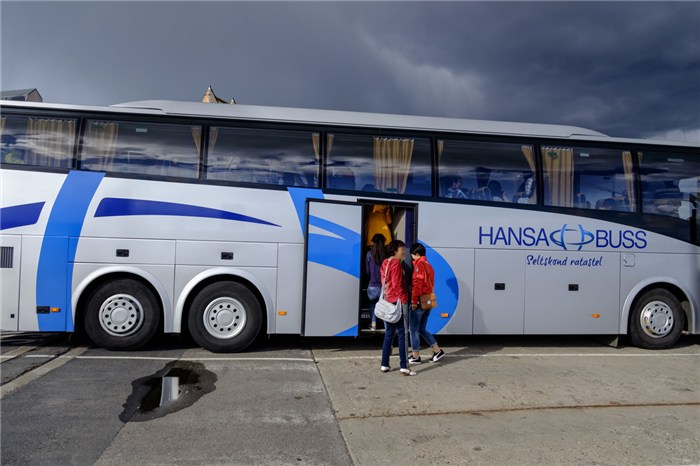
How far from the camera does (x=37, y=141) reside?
7.39 m

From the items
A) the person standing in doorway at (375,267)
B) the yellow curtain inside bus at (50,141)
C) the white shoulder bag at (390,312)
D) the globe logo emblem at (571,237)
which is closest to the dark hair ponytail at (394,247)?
the white shoulder bag at (390,312)

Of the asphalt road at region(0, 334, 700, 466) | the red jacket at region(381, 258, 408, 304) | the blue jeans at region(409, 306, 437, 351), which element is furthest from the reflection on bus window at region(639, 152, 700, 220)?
the red jacket at region(381, 258, 408, 304)

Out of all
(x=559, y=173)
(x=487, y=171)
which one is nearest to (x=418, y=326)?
(x=487, y=171)

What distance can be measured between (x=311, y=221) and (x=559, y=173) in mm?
4319

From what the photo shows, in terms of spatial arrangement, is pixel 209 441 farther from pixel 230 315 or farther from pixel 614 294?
pixel 614 294

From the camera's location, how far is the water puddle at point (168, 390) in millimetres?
5141

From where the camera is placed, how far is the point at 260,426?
4.84 m

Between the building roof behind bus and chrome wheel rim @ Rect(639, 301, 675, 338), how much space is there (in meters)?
2.89

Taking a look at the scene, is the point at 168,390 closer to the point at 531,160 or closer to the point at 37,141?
the point at 37,141

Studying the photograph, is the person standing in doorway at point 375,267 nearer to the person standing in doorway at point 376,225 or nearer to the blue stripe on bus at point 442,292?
the person standing in doorway at point 376,225

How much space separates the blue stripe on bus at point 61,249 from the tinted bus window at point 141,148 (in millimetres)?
360

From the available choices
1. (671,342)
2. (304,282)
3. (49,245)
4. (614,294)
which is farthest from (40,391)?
(671,342)

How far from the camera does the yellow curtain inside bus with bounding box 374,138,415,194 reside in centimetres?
796

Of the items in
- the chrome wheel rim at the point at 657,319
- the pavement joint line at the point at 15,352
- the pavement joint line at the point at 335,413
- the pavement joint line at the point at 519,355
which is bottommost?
the pavement joint line at the point at 335,413
